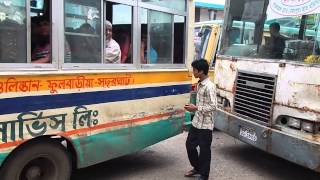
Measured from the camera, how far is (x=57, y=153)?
15.6 feet

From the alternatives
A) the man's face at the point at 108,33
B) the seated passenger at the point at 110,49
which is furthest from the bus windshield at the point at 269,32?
the man's face at the point at 108,33

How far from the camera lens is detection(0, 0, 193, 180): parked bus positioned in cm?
418

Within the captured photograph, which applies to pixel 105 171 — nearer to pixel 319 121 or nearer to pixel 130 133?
pixel 130 133

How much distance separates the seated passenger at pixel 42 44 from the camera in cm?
436

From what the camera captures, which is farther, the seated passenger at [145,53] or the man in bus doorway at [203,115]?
the seated passenger at [145,53]

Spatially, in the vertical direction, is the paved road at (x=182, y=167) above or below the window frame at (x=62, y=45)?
below

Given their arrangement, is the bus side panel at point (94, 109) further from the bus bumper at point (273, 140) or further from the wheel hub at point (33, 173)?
the bus bumper at point (273, 140)

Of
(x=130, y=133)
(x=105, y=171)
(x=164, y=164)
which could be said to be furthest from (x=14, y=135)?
(x=164, y=164)

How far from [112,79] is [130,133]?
778mm

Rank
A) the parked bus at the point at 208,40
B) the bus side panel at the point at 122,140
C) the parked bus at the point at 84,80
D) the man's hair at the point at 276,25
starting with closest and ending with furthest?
the parked bus at the point at 84,80, the bus side panel at the point at 122,140, the man's hair at the point at 276,25, the parked bus at the point at 208,40

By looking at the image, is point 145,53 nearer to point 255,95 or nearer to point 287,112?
point 255,95

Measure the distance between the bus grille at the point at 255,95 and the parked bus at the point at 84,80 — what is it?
85 cm

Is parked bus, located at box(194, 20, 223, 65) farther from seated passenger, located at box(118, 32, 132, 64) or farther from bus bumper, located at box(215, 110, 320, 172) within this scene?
seated passenger, located at box(118, 32, 132, 64)

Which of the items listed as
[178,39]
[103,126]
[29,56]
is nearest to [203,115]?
[103,126]
